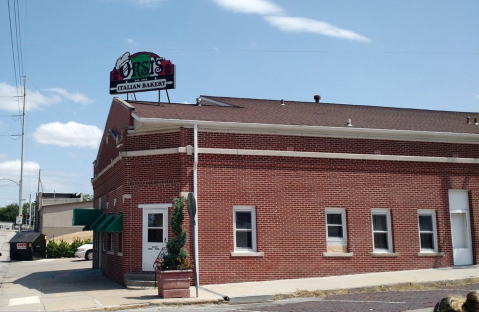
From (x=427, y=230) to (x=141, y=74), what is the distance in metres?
13.1

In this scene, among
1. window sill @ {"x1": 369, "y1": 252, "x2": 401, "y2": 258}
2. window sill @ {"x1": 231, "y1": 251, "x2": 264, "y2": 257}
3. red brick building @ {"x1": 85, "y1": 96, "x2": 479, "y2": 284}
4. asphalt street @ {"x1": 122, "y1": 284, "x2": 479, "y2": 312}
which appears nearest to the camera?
asphalt street @ {"x1": 122, "y1": 284, "x2": 479, "y2": 312}

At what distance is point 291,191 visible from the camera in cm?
1722

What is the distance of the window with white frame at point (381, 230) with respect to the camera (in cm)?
1805

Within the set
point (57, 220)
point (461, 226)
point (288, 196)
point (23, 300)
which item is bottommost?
point (23, 300)

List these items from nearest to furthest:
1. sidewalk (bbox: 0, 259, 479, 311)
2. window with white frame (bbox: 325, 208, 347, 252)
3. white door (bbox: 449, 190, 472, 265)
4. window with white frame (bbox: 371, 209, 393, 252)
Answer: sidewalk (bbox: 0, 259, 479, 311)
window with white frame (bbox: 325, 208, 347, 252)
window with white frame (bbox: 371, 209, 393, 252)
white door (bbox: 449, 190, 472, 265)

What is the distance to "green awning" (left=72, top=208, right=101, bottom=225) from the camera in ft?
73.3

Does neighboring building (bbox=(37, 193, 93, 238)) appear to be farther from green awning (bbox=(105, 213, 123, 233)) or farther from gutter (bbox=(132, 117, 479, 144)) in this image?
gutter (bbox=(132, 117, 479, 144))

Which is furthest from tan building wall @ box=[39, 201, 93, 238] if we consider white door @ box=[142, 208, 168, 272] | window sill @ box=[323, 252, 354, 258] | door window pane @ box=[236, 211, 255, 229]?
window sill @ box=[323, 252, 354, 258]

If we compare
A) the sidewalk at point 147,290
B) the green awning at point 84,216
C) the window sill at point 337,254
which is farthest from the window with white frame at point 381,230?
the green awning at point 84,216

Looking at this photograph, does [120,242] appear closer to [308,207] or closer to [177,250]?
[177,250]

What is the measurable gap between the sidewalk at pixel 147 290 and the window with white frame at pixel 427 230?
3.36 feet

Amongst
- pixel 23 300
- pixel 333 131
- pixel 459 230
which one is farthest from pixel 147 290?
pixel 459 230

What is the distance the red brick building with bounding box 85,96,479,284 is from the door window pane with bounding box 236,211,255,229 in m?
0.04

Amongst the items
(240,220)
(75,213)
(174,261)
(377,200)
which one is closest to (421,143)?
(377,200)
